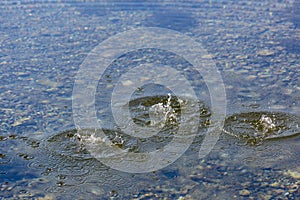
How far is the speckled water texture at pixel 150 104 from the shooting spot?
6.64 m

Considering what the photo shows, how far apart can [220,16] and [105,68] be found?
6463 millimetres

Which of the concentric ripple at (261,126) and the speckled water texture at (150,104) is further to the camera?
the concentric ripple at (261,126)

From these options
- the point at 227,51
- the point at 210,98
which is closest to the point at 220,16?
the point at 227,51

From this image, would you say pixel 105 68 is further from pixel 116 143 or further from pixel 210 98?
pixel 116 143

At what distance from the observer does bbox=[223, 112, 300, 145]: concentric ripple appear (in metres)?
7.82

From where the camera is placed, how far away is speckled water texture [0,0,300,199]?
21.8 ft

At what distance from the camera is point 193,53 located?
12102 mm

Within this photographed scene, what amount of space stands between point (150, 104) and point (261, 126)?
8.05 feet

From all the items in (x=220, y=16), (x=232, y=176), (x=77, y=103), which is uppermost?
(x=220, y=16)

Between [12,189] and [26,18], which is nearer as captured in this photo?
[12,189]

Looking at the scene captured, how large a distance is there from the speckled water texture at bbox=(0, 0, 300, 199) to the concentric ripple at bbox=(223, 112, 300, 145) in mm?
30

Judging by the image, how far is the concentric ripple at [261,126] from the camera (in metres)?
7.82

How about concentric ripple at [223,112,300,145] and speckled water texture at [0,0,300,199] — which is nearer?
speckled water texture at [0,0,300,199]

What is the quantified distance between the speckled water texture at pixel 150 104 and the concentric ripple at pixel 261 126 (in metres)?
0.03
